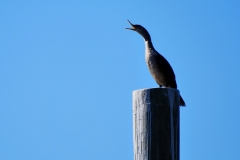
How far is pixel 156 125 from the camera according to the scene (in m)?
2.99

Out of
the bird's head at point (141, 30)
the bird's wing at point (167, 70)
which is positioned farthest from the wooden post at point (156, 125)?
the bird's head at point (141, 30)

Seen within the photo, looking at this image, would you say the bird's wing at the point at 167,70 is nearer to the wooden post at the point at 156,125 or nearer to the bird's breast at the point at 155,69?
the bird's breast at the point at 155,69

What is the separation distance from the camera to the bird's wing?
6.48 metres

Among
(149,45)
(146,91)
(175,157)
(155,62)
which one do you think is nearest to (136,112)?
(146,91)

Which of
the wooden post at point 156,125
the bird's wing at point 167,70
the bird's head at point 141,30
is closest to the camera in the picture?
the wooden post at point 156,125

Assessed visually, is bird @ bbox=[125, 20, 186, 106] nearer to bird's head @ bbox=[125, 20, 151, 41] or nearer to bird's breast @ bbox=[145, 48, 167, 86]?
bird's breast @ bbox=[145, 48, 167, 86]

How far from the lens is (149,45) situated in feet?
22.8

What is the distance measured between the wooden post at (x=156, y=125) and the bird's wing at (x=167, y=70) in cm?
336

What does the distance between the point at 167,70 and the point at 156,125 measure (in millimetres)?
3587

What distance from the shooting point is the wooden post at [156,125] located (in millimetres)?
2967

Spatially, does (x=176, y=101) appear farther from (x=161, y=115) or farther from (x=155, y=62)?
(x=155, y=62)

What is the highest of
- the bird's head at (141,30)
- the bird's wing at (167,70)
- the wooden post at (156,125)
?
the bird's head at (141,30)

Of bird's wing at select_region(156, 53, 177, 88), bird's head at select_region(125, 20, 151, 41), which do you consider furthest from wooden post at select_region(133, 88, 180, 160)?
bird's head at select_region(125, 20, 151, 41)

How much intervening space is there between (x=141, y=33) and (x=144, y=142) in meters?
4.31
